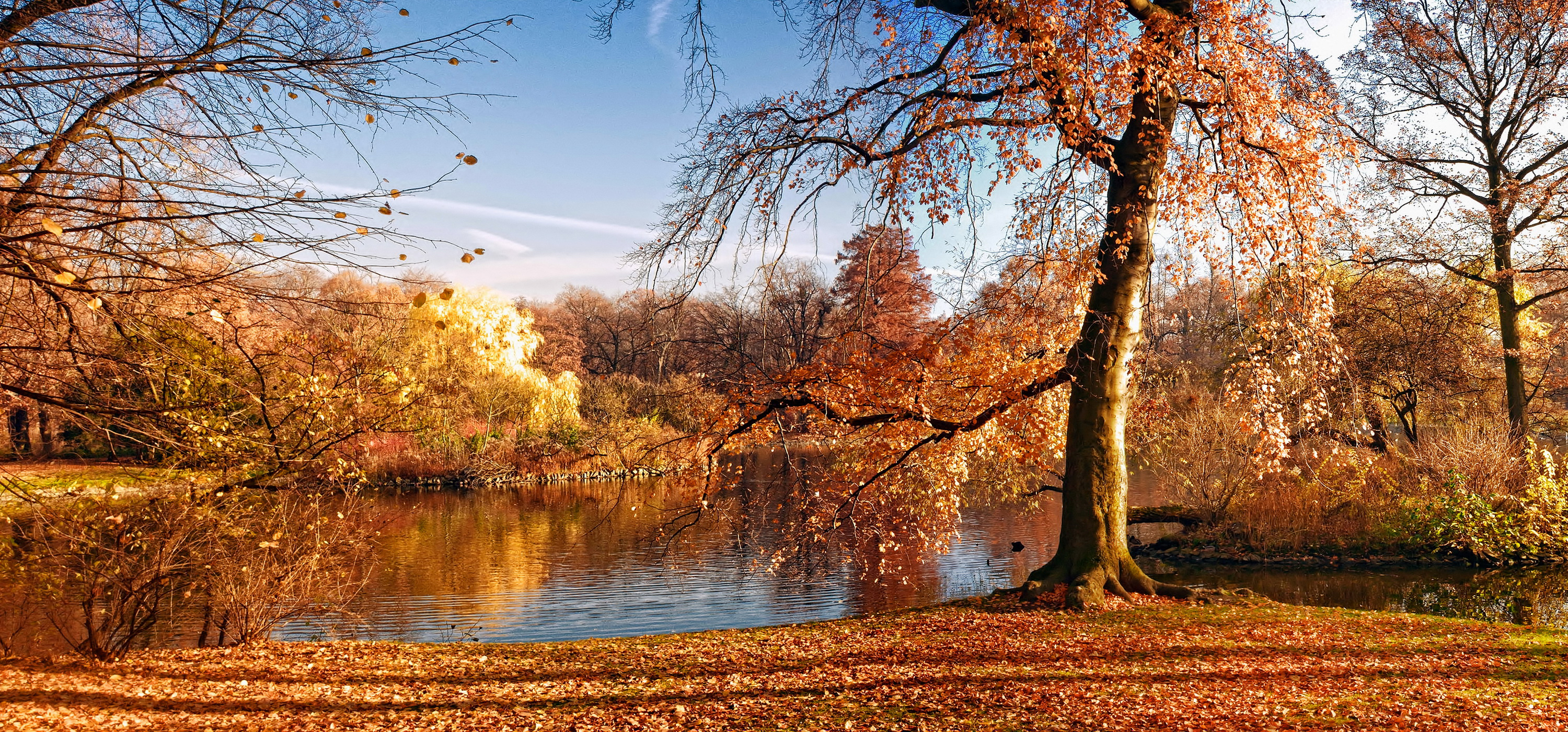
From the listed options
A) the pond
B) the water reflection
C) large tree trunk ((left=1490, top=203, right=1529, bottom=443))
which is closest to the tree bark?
large tree trunk ((left=1490, top=203, right=1529, bottom=443))

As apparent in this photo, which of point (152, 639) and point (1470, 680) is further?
point (152, 639)

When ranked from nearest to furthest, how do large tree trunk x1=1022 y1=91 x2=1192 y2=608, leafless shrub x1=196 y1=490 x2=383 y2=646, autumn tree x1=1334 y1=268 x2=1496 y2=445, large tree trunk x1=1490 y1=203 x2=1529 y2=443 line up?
leafless shrub x1=196 y1=490 x2=383 y2=646, large tree trunk x1=1022 y1=91 x2=1192 y2=608, large tree trunk x1=1490 y1=203 x2=1529 y2=443, autumn tree x1=1334 y1=268 x2=1496 y2=445

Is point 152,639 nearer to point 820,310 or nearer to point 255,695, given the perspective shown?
point 255,695

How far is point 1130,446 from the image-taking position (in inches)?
709

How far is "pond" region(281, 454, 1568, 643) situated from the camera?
11.4 meters

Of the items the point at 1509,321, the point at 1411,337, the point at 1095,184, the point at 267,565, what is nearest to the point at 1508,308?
the point at 1509,321

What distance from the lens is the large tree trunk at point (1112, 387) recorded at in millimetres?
9086

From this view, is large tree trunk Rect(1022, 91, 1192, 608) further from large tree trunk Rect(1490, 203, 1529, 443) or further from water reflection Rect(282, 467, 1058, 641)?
large tree trunk Rect(1490, 203, 1529, 443)

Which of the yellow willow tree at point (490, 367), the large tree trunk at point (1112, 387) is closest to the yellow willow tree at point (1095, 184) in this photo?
the large tree trunk at point (1112, 387)

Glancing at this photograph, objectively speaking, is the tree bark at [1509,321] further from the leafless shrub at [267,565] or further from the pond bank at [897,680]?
the leafless shrub at [267,565]

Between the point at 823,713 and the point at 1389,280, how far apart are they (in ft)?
61.3

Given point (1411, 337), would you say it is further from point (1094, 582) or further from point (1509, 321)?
point (1094, 582)

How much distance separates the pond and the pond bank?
2304 mm

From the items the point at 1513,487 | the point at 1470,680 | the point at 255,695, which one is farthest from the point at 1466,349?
the point at 255,695
